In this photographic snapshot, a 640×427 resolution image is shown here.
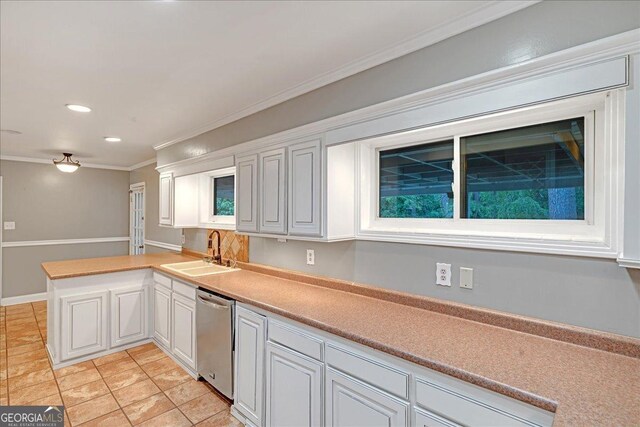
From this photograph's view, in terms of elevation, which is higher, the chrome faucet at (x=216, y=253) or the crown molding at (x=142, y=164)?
the crown molding at (x=142, y=164)

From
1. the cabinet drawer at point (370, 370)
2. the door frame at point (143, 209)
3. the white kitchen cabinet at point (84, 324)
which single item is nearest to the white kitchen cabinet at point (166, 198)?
the white kitchen cabinet at point (84, 324)

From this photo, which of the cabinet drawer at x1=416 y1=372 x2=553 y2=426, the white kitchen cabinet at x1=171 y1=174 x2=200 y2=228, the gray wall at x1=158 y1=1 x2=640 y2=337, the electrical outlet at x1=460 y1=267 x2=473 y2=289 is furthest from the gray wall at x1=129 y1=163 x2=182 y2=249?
the cabinet drawer at x1=416 y1=372 x2=553 y2=426

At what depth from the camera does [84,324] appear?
3072mm

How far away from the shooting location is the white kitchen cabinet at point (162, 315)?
3.14 m

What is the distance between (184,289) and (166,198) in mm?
1575

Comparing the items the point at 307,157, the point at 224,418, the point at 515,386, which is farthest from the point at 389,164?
the point at 224,418

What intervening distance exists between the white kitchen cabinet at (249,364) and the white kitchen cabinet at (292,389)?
0.29 ft

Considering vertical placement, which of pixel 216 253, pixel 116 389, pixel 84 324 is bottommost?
pixel 116 389

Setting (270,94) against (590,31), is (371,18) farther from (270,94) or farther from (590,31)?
(270,94)

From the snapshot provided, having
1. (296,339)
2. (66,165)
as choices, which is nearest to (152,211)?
(66,165)

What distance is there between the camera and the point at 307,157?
7.28 feet

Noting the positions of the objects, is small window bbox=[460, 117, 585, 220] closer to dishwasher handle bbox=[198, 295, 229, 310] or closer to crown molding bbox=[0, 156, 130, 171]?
dishwasher handle bbox=[198, 295, 229, 310]

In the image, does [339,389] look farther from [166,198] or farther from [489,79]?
[166,198]

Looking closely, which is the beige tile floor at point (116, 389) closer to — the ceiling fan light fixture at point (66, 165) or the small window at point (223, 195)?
the small window at point (223, 195)
